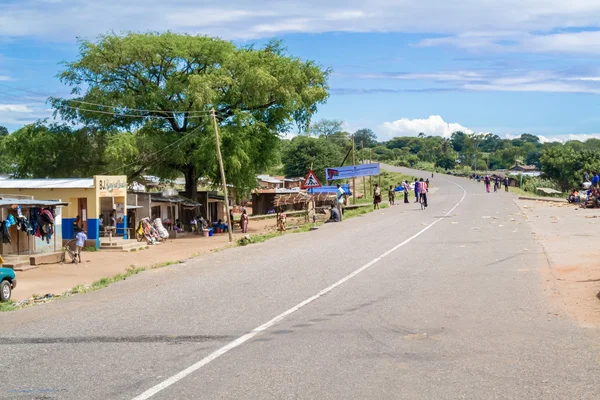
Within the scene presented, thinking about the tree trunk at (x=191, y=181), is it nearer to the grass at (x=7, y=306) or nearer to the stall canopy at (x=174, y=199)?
the stall canopy at (x=174, y=199)

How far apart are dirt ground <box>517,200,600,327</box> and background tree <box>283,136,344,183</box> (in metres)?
77.2

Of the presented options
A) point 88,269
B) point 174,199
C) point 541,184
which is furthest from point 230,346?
point 541,184

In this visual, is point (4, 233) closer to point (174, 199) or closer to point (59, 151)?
point (174, 199)

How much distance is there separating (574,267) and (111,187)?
979 inches

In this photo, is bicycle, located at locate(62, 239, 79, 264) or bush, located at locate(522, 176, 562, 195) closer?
bicycle, located at locate(62, 239, 79, 264)

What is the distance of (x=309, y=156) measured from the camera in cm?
11044

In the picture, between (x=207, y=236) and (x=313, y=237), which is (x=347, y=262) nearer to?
(x=313, y=237)

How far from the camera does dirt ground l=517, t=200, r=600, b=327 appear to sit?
1156 centimetres

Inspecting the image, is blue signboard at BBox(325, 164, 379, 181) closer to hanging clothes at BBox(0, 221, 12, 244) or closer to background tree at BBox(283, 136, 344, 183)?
hanging clothes at BBox(0, 221, 12, 244)

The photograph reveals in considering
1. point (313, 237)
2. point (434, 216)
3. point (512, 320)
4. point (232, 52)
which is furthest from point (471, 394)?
point (232, 52)

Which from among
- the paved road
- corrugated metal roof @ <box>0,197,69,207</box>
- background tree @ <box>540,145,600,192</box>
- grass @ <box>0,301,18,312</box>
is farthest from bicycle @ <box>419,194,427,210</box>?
background tree @ <box>540,145,600,192</box>

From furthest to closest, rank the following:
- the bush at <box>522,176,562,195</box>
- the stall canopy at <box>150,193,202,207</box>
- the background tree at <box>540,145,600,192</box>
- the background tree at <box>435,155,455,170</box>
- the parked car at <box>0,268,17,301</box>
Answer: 1. the background tree at <box>435,155,455,170</box>
2. the background tree at <box>540,145,600,192</box>
3. the bush at <box>522,176,562,195</box>
4. the stall canopy at <box>150,193,202,207</box>
5. the parked car at <box>0,268,17,301</box>

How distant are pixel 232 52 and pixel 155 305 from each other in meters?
35.6

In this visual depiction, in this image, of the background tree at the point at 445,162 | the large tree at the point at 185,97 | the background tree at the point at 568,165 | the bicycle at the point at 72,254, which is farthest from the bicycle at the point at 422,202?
the background tree at the point at 445,162
